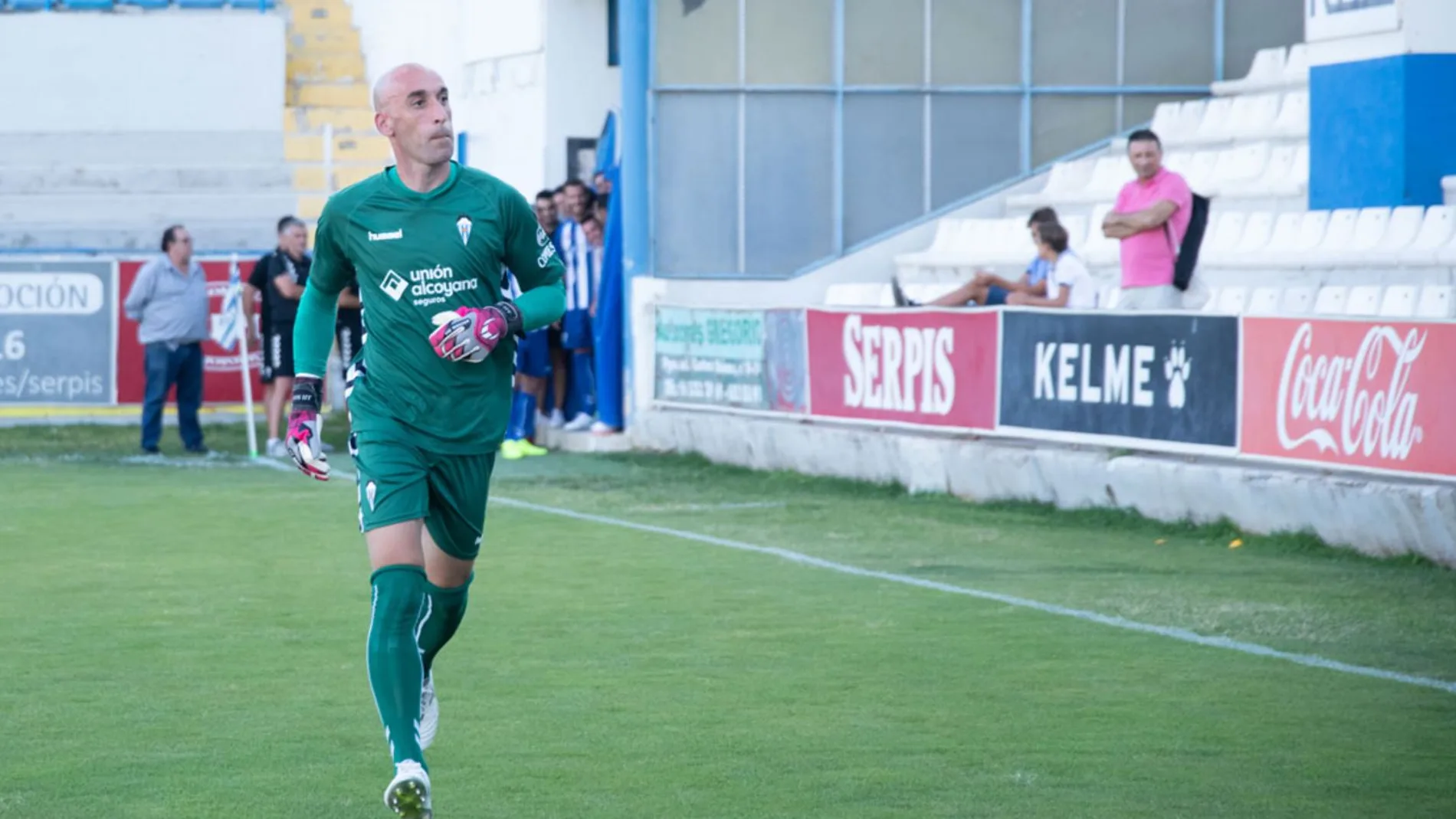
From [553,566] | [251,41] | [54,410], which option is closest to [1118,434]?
[553,566]

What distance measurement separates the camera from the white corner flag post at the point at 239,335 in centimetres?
2025

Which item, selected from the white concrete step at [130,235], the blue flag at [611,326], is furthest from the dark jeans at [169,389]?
the white concrete step at [130,235]

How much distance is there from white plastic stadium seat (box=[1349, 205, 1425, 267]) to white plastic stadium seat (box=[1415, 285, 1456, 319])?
1247 mm

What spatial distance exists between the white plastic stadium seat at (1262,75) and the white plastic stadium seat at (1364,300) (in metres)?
5.69

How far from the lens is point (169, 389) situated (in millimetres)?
20672

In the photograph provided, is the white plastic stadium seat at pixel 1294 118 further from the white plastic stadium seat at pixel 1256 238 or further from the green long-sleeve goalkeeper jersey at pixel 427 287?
the green long-sleeve goalkeeper jersey at pixel 427 287

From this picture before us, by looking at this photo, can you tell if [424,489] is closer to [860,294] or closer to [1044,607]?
[1044,607]

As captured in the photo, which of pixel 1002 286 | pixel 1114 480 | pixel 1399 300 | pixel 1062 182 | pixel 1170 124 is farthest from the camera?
pixel 1062 182

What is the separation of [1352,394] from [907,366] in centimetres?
466

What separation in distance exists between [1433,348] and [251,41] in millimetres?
24161

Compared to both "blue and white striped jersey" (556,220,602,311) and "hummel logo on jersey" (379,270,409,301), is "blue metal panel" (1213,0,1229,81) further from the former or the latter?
"hummel logo on jersey" (379,270,409,301)

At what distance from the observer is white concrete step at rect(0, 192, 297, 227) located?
30.9 m

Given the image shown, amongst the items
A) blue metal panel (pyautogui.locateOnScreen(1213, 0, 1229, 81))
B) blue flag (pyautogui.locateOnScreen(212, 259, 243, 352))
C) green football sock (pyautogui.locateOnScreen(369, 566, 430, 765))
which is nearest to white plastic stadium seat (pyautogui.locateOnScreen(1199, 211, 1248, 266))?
blue metal panel (pyautogui.locateOnScreen(1213, 0, 1229, 81))

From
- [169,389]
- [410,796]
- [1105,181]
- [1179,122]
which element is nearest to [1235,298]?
[1105,181]
